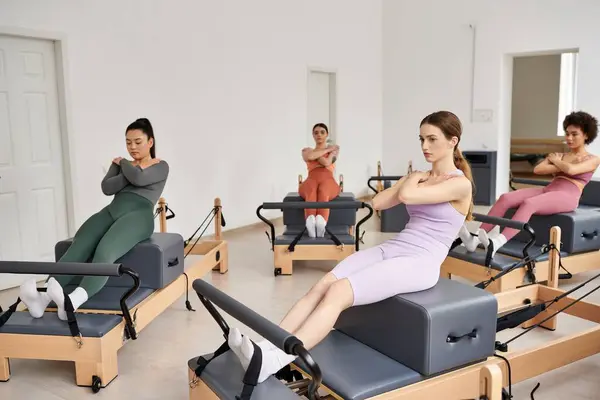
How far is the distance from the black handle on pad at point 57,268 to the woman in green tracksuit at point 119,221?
24 cm

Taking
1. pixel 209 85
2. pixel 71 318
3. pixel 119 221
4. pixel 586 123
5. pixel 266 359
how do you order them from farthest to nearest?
pixel 209 85
pixel 586 123
pixel 119 221
pixel 71 318
pixel 266 359

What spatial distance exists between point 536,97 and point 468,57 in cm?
409

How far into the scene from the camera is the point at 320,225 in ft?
16.2

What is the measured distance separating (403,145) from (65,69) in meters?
5.84

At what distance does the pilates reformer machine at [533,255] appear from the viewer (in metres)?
3.86

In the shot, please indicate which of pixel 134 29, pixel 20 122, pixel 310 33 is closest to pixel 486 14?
pixel 310 33

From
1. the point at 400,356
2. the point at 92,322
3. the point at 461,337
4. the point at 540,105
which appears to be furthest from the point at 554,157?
the point at 540,105

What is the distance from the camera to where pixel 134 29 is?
560 cm

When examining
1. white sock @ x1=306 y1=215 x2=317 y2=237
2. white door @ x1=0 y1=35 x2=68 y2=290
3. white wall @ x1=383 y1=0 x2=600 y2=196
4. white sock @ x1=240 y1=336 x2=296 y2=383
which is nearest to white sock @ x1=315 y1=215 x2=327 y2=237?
white sock @ x1=306 y1=215 x2=317 y2=237

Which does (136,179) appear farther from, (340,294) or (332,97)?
(332,97)

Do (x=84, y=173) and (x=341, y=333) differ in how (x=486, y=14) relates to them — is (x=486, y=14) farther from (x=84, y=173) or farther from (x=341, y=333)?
(x=341, y=333)

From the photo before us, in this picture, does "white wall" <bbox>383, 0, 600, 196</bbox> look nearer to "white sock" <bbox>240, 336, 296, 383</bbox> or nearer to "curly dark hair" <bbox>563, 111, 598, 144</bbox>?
"curly dark hair" <bbox>563, 111, 598, 144</bbox>

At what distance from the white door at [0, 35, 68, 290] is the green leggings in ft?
5.17

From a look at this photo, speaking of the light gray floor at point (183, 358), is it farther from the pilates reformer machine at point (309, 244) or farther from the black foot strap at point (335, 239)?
the black foot strap at point (335, 239)
